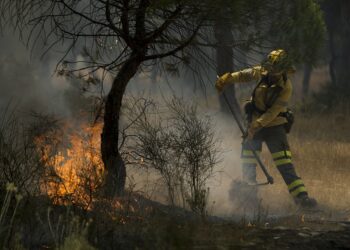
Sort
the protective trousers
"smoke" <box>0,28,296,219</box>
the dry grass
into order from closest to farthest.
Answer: the protective trousers → the dry grass → "smoke" <box>0,28,296,219</box>

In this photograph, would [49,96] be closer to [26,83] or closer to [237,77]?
[26,83]

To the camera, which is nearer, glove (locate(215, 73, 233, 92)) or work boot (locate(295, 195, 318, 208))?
work boot (locate(295, 195, 318, 208))

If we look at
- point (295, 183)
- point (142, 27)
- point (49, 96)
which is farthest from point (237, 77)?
point (49, 96)

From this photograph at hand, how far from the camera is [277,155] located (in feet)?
32.1

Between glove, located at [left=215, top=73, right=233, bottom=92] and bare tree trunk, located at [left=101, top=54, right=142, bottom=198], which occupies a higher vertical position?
glove, located at [left=215, top=73, right=233, bottom=92]

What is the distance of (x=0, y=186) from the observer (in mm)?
6609

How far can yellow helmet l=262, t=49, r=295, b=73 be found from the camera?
8.14 metres

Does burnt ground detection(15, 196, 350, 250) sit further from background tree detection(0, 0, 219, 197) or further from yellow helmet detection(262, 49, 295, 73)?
yellow helmet detection(262, 49, 295, 73)

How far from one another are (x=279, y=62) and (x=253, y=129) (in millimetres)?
1654

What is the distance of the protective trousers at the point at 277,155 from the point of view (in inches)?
380

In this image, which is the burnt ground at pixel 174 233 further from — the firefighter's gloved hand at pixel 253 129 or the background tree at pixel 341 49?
the background tree at pixel 341 49

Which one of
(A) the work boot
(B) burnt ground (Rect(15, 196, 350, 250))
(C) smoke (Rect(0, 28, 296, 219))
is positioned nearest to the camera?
(B) burnt ground (Rect(15, 196, 350, 250))

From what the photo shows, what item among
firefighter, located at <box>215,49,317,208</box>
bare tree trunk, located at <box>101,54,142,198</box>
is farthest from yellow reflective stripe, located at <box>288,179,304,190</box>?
bare tree trunk, located at <box>101,54,142,198</box>

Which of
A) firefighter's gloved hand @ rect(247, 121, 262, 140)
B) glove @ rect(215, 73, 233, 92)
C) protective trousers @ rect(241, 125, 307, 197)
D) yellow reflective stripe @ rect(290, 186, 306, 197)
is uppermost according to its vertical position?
glove @ rect(215, 73, 233, 92)
